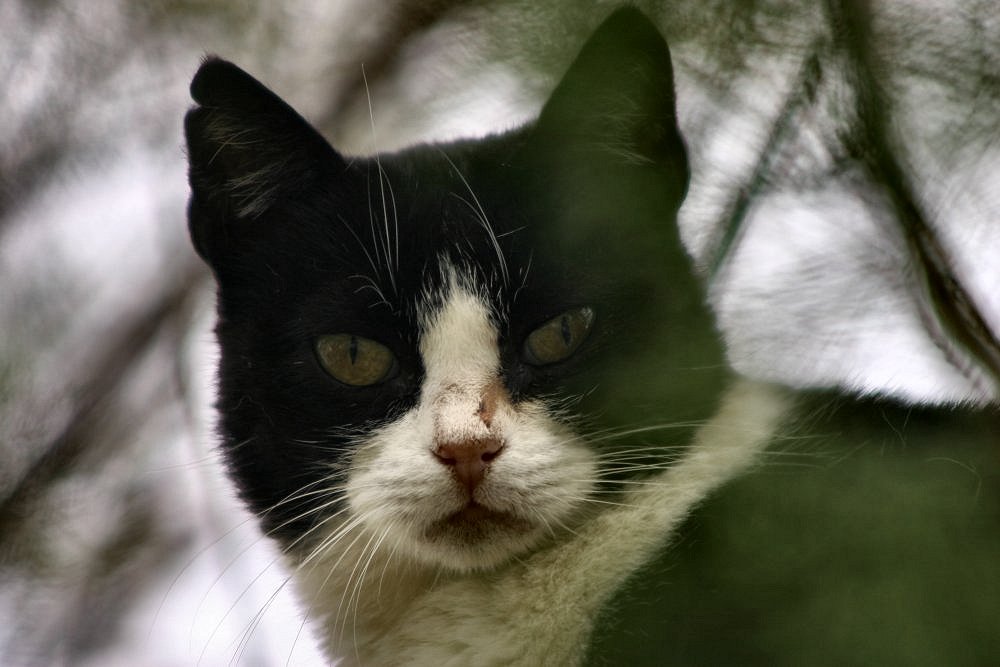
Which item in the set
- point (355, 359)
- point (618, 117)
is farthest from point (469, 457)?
point (618, 117)

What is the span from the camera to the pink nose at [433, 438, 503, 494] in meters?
1.62

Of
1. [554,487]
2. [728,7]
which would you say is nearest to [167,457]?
[554,487]

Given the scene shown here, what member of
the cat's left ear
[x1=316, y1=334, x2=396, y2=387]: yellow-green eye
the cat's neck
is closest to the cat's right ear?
[x1=316, y1=334, x2=396, y2=387]: yellow-green eye

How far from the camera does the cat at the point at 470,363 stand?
5.47 ft

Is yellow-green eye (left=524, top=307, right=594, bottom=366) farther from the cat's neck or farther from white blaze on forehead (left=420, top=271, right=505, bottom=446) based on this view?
the cat's neck

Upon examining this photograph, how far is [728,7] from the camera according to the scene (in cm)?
105

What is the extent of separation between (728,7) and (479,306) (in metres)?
0.90

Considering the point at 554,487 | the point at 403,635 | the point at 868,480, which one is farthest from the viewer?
the point at 403,635

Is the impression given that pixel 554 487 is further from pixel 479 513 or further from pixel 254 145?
pixel 254 145

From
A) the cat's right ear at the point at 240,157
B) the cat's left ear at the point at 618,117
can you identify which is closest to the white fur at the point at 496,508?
the cat's left ear at the point at 618,117

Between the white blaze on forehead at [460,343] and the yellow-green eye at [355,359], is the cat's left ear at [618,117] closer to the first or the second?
the white blaze on forehead at [460,343]

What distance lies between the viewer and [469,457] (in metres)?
1.62

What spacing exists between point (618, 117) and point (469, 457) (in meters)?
0.72

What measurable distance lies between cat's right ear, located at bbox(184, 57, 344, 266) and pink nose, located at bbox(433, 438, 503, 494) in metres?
0.77
